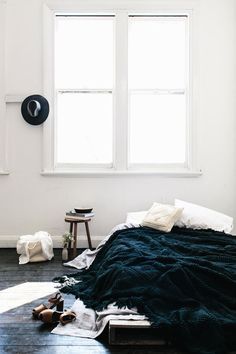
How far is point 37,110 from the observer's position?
4.08m

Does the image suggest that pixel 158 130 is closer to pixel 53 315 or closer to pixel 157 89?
pixel 157 89

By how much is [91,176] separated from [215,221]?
1611 millimetres

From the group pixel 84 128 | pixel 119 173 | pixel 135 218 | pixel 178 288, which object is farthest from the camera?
pixel 84 128

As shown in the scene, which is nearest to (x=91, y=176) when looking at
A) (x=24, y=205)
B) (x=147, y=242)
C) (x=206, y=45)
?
(x=24, y=205)

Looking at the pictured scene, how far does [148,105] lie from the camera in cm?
429

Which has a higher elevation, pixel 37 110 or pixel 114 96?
pixel 114 96

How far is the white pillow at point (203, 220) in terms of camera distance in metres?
3.45

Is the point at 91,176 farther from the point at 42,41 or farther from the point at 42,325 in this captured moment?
the point at 42,325

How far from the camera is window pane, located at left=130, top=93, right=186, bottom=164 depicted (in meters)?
4.29

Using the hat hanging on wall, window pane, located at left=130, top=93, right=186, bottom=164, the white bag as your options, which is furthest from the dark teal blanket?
the hat hanging on wall

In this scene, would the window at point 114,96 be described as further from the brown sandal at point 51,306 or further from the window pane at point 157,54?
the brown sandal at point 51,306

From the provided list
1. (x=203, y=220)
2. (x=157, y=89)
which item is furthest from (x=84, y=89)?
(x=203, y=220)

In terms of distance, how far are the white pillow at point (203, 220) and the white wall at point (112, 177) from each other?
0.63 meters

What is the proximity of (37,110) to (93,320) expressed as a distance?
2.74 meters
